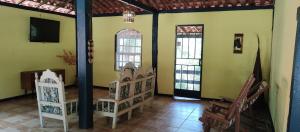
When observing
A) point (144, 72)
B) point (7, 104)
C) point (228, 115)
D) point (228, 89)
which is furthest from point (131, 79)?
point (7, 104)

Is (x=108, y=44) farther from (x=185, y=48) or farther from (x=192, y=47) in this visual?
(x=192, y=47)

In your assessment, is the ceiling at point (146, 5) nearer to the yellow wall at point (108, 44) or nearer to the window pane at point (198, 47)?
the yellow wall at point (108, 44)

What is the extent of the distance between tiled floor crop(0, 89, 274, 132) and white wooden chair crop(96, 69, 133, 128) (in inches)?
9.5

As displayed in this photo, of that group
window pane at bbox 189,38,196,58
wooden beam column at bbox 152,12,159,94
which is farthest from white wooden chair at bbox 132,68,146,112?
window pane at bbox 189,38,196,58

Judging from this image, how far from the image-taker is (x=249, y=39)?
17.5 feet

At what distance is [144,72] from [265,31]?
3003 millimetres

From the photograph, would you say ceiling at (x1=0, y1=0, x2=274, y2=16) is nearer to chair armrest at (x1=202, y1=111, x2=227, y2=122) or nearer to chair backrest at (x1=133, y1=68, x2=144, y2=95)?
chair backrest at (x1=133, y1=68, x2=144, y2=95)

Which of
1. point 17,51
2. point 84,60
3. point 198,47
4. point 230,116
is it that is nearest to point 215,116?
point 230,116

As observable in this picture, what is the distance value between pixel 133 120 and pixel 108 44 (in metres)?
3.47

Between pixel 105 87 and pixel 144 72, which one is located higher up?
pixel 144 72

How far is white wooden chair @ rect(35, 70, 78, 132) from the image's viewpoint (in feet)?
11.3

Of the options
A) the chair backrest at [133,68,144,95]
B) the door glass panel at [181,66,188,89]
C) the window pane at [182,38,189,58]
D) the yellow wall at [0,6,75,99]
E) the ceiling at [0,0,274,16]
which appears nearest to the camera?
the chair backrest at [133,68,144,95]

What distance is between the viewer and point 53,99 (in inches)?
140

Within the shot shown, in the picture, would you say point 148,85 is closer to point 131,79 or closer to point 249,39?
point 131,79
